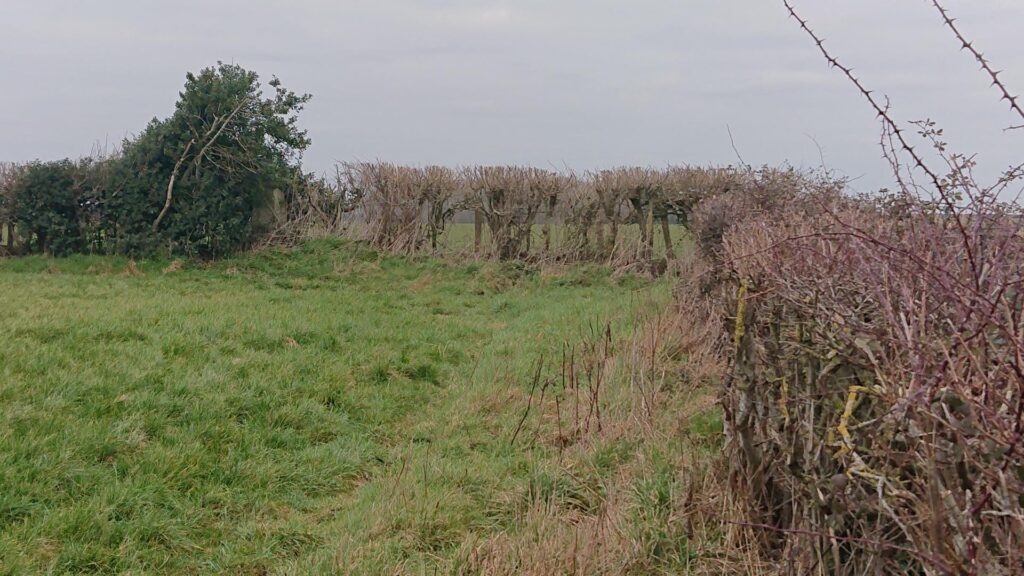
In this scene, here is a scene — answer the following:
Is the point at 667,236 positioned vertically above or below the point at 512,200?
below

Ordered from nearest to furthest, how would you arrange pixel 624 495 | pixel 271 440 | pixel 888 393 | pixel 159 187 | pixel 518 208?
pixel 888 393 → pixel 624 495 → pixel 271 440 → pixel 159 187 → pixel 518 208

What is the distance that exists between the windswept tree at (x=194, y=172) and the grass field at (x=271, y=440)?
514 cm

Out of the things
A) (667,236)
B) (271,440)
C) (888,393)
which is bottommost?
(271,440)

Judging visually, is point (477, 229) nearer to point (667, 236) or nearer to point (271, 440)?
point (667, 236)

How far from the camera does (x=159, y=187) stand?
16.5 metres

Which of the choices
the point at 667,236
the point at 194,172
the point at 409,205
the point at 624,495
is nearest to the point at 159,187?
the point at 194,172

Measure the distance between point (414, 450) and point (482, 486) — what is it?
123 centimetres

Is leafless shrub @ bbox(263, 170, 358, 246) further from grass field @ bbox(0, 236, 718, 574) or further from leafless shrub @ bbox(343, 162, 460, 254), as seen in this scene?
grass field @ bbox(0, 236, 718, 574)

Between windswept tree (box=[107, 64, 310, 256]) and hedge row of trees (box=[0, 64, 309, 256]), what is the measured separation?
2 cm

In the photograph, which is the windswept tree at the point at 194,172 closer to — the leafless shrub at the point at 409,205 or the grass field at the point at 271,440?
the leafless shrub at the point at 409,205

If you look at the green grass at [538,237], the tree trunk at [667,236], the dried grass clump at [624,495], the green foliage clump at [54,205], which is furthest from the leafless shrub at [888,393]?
the green foliage clump at [54,205]

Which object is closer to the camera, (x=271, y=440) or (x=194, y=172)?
(x=271, y=440)

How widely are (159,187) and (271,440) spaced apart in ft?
40.2

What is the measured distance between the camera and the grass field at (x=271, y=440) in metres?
4.37
